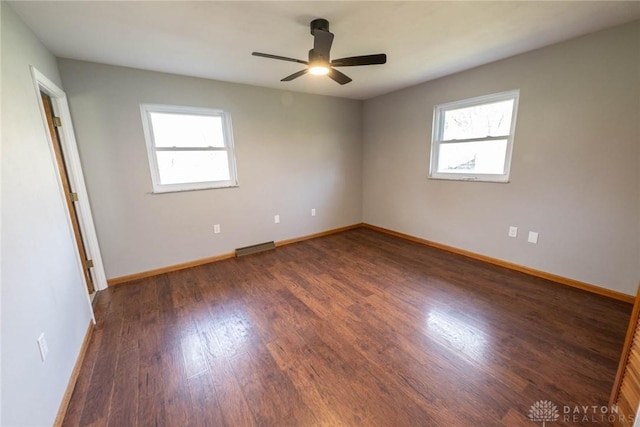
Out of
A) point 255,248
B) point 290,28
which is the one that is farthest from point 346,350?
point 290,28

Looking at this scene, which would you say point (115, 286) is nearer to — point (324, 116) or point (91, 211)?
point (91, 211)

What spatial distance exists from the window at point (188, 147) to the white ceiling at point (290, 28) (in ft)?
1.69

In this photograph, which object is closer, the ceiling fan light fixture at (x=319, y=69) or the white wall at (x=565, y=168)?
the ceiling fan light fixture at (x=319, y=69)

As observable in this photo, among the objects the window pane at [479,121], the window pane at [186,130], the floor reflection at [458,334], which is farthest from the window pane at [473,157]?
the window pane at [186,130]

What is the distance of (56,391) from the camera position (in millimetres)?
1388

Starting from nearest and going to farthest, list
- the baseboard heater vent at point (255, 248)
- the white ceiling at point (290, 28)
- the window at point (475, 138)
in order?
the white ceiling at point (290, 28) < the window at point (475, 138) < the baseboard heater vent at point (255, 248)

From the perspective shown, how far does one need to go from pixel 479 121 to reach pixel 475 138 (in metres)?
0.21

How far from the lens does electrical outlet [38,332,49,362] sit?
132 centimetres

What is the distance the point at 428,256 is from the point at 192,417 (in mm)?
3080

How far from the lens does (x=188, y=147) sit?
10.4ft

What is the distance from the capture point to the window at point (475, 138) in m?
2.92

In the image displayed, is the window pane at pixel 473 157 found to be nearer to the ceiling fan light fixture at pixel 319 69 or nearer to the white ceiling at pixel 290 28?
the white ceiling at pixel 290 28

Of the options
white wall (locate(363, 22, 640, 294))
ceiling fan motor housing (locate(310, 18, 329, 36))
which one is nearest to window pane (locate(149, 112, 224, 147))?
ceiling fan motor housing (locate(310, 18, 329, 36))

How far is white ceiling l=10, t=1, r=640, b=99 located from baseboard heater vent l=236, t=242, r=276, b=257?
7.56 ft
